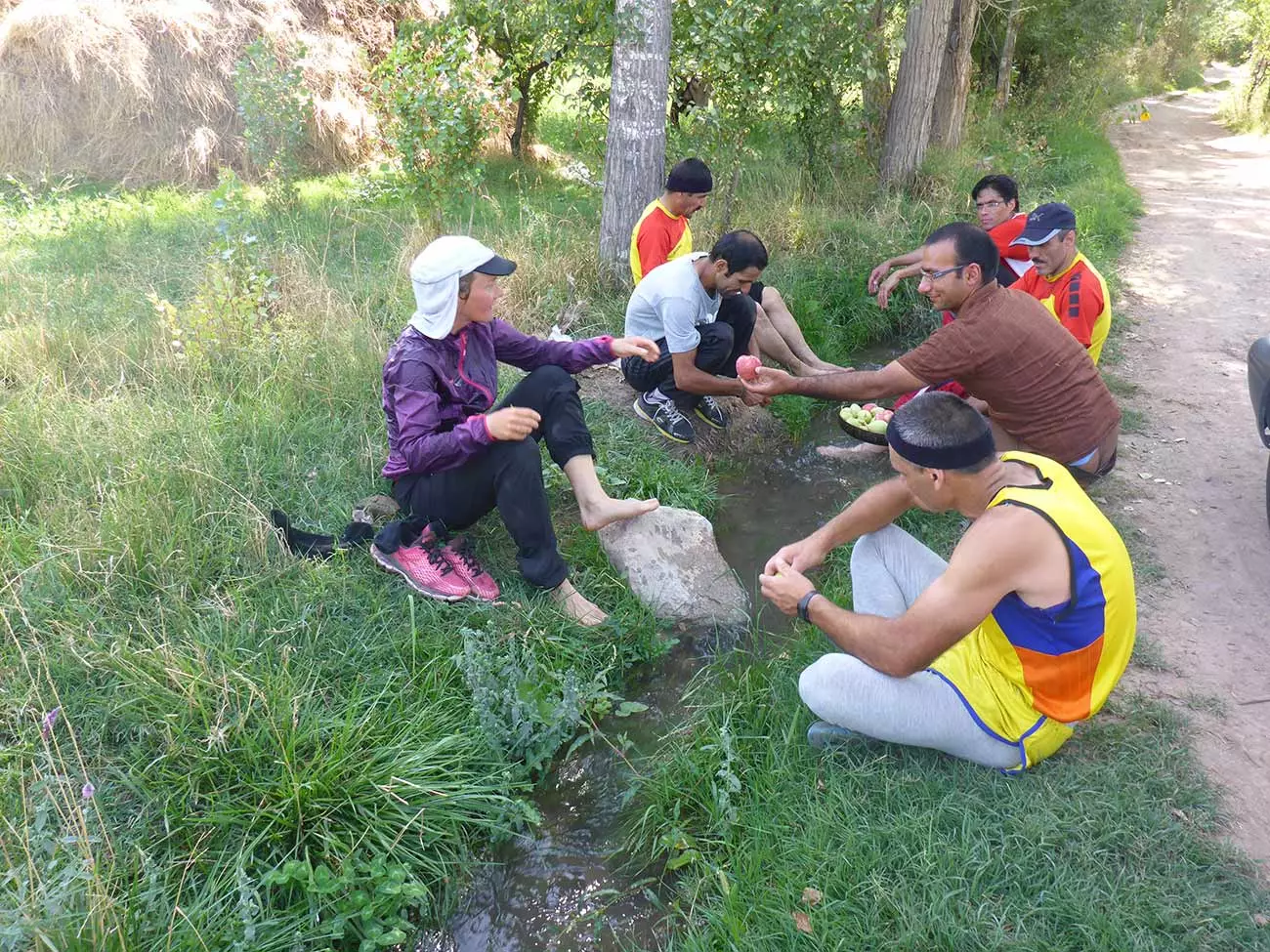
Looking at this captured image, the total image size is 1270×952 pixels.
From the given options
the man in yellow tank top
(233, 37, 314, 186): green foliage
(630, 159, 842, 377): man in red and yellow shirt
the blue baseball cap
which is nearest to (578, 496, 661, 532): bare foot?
the man in yellow tank top

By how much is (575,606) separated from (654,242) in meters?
2.89

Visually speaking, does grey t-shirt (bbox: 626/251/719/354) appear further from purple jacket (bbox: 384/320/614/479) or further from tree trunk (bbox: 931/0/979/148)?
tree trunk (bbox: 931/0/979/148)

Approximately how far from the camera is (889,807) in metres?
2.66

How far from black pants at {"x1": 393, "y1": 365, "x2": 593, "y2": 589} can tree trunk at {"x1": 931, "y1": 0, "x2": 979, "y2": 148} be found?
8.77m

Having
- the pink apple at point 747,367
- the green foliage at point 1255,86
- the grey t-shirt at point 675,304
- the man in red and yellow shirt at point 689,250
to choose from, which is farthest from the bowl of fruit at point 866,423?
the green foliage at point 1255,86

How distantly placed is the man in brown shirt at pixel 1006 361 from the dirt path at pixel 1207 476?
70cm

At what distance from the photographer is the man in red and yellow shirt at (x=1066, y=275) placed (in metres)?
4.70

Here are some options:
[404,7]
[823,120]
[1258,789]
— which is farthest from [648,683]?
[404,7]

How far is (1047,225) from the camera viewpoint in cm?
469

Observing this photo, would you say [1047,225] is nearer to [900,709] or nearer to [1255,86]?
[900,709]

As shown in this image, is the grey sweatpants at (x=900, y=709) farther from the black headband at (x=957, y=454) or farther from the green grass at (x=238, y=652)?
the green grass at (x=238, y=652)

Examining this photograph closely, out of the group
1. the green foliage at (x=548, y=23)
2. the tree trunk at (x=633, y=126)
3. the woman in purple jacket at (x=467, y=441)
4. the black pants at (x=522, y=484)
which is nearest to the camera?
the woman in purple jacket at (x=467, y=441)

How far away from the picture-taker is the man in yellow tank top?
2.33 metres

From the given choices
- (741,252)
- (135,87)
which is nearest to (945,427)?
(741,252)
